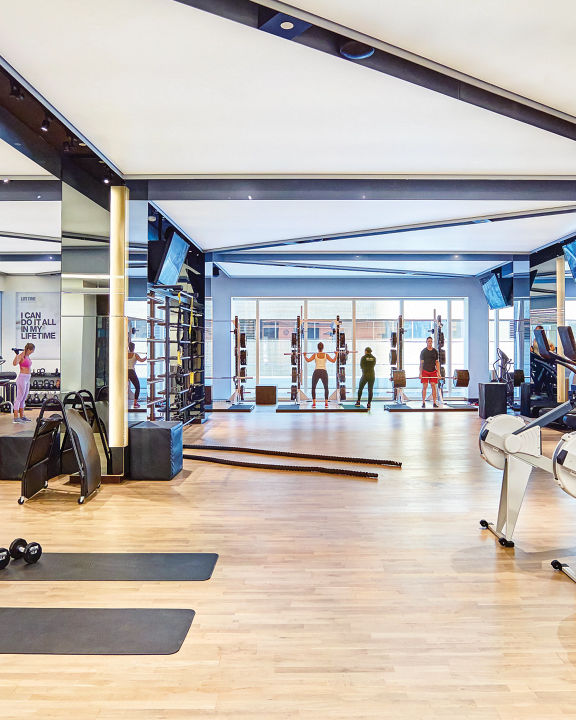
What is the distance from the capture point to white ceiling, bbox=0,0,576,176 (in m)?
3.13

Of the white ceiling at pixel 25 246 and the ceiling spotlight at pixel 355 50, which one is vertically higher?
the white ceiling at pixel 25 246

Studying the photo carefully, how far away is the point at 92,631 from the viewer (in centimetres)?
264

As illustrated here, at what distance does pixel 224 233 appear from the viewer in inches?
347

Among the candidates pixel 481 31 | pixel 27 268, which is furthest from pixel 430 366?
pixel 27 268

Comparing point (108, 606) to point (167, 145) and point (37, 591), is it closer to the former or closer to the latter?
point (37, 591)

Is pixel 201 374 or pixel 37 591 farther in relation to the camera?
pixel 201 374

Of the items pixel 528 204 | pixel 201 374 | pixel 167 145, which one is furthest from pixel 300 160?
pixel 201 374

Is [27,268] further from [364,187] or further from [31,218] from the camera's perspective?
[364,187]

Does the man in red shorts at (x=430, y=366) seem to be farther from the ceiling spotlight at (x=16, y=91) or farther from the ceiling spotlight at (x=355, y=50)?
the ceiling spotlight at (x=16, y=91)

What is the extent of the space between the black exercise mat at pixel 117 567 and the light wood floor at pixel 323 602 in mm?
103

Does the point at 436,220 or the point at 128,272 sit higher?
the point at 436,220

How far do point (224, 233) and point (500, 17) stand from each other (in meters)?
6.22

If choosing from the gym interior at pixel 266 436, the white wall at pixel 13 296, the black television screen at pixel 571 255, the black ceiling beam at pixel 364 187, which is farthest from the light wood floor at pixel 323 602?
the white wall at pixel 13 296

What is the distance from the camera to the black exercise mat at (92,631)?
Result: 248 cm
